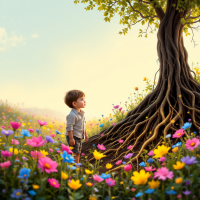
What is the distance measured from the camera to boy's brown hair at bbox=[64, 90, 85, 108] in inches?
161

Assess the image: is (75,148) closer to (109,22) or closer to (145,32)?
(109,22)

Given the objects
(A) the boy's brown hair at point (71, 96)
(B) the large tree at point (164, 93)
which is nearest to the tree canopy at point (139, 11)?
(B) the large tree at point (164, 93)

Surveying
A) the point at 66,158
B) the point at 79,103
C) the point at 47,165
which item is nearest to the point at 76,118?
the point at 79,103

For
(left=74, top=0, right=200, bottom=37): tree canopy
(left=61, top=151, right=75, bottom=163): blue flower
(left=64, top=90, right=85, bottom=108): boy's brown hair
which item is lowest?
(left=61, top=151, right=75, bottom=163): blue flower

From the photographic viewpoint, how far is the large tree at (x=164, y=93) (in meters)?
4.40

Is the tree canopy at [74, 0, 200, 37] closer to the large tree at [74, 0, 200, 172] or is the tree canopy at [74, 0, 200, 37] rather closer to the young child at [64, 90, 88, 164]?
the large tree at [74, 0, 200, 172]

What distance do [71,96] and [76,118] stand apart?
507mm

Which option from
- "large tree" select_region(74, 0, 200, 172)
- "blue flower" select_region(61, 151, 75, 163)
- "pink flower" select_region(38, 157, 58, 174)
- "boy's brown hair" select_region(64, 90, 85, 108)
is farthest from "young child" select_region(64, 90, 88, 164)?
"pink flower" select_region(38, 157, 58, 174)

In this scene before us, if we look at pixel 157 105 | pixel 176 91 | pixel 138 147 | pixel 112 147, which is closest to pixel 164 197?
pixel 138 147

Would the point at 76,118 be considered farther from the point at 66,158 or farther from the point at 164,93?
the point at 164,93

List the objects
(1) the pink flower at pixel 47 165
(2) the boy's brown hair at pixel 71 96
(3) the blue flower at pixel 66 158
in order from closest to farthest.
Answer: (1) the pink flower at pixel 47 165 < (3) the blue flower at pixel 66 158 < (2) the boy's brown hair at pixel 71 96

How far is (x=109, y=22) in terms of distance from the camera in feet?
18.7

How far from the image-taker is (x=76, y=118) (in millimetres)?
4004

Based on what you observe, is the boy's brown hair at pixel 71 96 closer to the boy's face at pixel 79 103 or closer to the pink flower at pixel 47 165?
the boy's face at pixel 79 103
